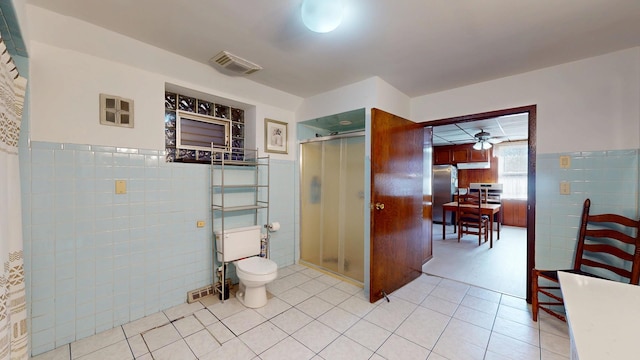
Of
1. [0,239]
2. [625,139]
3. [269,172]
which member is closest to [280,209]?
[269,172]

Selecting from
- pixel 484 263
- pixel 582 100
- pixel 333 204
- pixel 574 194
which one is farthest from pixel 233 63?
pixel 484 263

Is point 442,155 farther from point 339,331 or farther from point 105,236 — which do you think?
point 105,236

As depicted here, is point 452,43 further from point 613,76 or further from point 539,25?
point 613,76

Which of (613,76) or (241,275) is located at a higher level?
(613,76)

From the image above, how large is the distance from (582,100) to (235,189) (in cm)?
336

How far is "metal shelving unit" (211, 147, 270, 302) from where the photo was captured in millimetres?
2420

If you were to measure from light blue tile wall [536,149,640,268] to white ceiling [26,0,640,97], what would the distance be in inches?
35.2

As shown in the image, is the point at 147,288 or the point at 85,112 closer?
the point at 85,112

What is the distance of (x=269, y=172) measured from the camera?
2.94 m

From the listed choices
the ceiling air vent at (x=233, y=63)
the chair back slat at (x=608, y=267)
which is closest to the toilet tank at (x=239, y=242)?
the ceiling air vent at (x=233, y=63)

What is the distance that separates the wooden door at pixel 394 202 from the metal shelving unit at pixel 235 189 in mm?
1227

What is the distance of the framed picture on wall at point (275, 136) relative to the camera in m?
2.95

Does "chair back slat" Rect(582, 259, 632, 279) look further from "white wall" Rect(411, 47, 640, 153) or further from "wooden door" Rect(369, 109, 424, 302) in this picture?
"wooden door" Rect(369, 109, 424, 302)

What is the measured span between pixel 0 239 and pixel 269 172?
2144 millimetres
